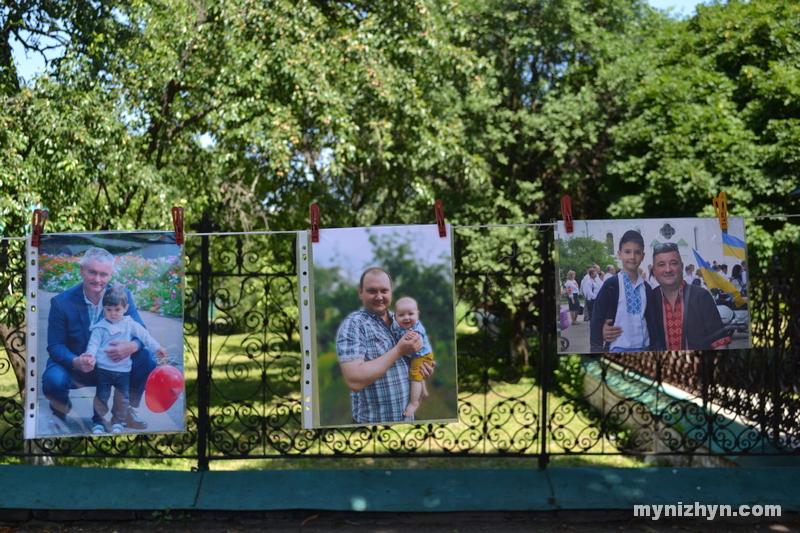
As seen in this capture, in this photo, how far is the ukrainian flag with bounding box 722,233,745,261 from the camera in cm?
470

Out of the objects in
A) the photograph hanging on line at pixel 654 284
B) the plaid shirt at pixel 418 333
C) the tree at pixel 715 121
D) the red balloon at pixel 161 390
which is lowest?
the red balloon at pixel 161 390

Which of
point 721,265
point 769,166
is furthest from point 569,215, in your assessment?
point 769,166

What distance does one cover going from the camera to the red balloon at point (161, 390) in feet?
15.4

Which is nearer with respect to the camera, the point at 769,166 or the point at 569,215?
the point at 569,215

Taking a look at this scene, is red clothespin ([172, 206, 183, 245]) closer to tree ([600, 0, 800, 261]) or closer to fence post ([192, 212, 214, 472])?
fence post ([192, 212, 214, 472])

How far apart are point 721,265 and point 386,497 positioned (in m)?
2.86

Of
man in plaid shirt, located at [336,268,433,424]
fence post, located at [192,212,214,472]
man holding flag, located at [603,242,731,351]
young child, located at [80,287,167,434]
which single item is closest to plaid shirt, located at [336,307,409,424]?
man in plaid shirt, located at [336,268,433,424]

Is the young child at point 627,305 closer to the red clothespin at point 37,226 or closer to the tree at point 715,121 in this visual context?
the red clothespin at point 37,226

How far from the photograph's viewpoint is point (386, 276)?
14.9 feet

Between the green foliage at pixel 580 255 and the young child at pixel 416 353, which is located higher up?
the green foliage at pixel 580 255

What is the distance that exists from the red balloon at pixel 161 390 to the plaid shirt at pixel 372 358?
3.89 ft

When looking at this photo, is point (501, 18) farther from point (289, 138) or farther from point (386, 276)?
point (386, 276)

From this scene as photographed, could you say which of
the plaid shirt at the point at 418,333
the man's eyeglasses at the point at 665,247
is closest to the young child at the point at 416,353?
the plaid shirt at the point at 418,333

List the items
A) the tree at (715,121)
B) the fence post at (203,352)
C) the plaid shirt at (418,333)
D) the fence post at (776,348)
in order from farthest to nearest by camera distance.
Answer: the tree at (715,121) → the fence post at (776,348) → the fence post at (203,352) → the plaid shirt at (418,333)
